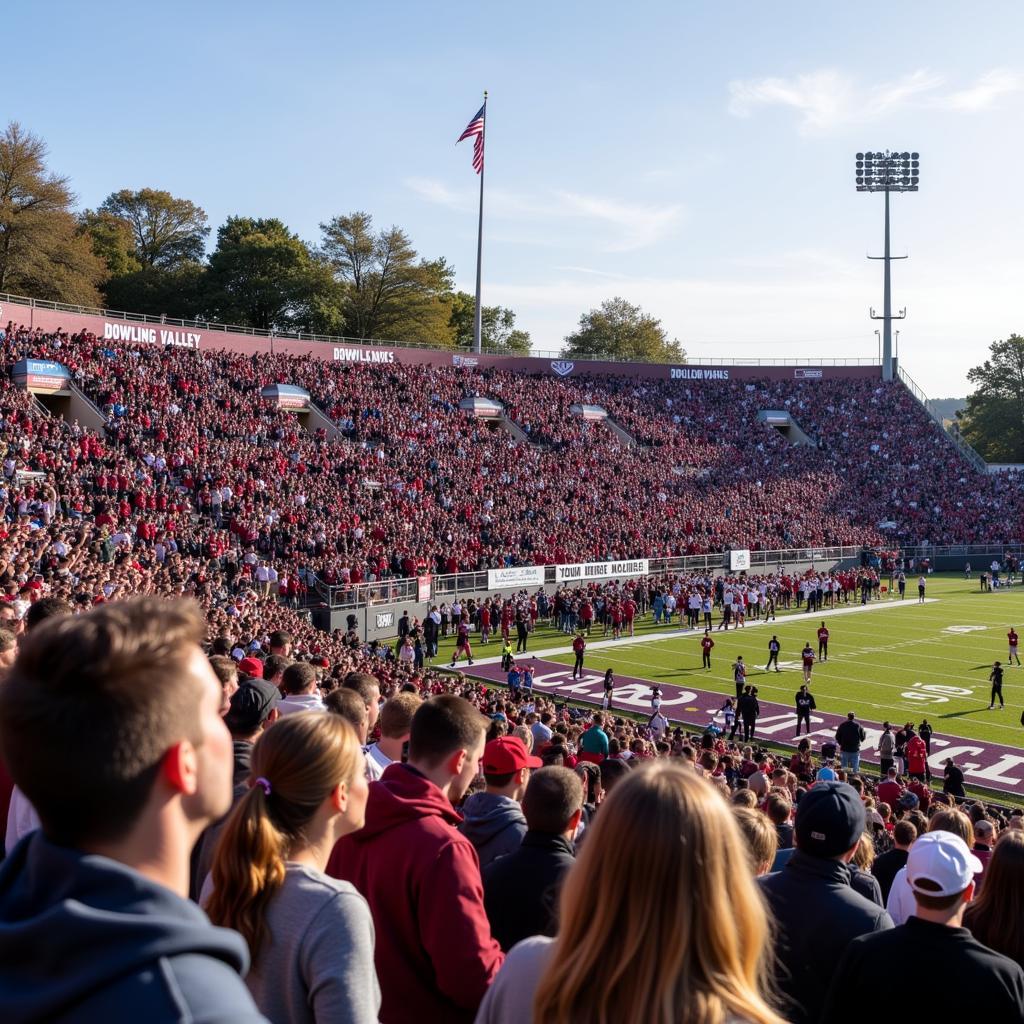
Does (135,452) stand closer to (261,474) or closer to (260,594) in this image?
(261,474)

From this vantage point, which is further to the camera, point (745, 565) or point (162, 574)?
point (745, 565)

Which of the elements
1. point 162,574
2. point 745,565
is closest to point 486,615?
point 162,574

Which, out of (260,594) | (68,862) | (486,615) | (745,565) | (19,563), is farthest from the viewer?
(745,565)

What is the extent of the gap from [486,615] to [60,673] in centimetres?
2987

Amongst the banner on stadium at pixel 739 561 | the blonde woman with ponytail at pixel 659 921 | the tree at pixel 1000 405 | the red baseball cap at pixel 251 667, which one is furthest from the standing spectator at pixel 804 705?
the tree at pixel 1000 405

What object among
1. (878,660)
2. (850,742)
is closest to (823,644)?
(878,660)

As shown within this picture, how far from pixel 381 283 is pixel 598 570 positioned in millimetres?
40414

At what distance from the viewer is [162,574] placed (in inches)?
842

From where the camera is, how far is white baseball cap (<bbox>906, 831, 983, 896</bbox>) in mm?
3400

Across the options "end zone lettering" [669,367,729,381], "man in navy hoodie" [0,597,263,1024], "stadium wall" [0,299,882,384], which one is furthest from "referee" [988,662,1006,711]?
"end zone lettering" [669,367,729,381]

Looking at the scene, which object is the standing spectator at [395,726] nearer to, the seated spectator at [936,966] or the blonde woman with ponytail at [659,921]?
the seated spectator at [936,966]

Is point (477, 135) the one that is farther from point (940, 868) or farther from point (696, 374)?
point (940, 868)

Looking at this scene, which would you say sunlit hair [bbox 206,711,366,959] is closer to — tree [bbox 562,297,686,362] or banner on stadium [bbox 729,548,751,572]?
banner on stadium [bbox 729,548,751,572]

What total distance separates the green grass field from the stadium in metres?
0.19
